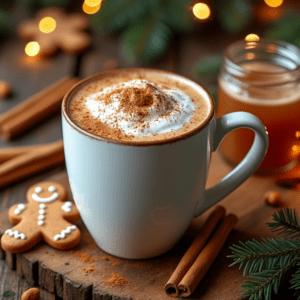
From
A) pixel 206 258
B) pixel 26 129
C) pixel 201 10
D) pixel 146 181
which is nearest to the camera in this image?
pixel 146 181

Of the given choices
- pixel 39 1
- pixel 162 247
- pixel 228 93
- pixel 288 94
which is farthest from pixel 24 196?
pixel 39 1

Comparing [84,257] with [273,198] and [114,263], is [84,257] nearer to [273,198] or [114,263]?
[114,263]

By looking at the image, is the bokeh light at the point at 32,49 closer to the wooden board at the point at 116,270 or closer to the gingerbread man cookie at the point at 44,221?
the gingerbread man cookie at the point at 44,221

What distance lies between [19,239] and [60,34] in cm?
141

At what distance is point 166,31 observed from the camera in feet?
7.33

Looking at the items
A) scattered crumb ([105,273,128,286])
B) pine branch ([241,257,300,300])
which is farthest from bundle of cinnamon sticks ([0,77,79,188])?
pine branch ([241,257,300,300])

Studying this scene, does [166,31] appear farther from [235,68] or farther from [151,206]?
[151,206]

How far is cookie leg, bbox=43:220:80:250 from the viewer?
1180mm

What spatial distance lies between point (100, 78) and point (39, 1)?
1453mm

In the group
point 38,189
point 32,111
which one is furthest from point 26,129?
point 38,189

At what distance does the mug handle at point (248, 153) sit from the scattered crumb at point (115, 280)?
0.27 m

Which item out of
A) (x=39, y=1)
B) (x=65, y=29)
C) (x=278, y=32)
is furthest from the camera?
(x=39, y=1)

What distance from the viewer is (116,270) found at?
3.74 feet

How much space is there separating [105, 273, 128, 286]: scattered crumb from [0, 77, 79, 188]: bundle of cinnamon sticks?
61cm
